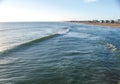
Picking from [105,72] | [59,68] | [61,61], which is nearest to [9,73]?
[59,68]

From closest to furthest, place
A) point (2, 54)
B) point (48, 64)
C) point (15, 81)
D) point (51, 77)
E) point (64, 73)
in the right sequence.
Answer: point (15, 81) < point (51, 77) < point (64, 73) < point (48, 64) < point (2, 54)

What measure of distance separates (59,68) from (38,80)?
215cm

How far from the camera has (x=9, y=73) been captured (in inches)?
385

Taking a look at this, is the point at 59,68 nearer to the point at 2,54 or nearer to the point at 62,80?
the point at 62,80

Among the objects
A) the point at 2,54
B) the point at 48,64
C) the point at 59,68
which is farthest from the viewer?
the point at 2,54

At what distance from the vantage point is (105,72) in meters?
10.1

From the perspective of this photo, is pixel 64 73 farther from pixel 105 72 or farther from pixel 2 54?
pixel 2 54

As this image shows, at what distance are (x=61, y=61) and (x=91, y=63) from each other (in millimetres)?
1815

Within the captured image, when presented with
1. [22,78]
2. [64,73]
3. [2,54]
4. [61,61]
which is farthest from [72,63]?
[2,54]

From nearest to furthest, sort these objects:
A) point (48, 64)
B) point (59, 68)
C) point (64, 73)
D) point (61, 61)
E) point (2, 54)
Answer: point (64, 73) → point (59, 68) → point (48, 64) → point (61, 61) → point (2, 54)

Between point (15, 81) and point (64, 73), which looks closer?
point (15, 81)

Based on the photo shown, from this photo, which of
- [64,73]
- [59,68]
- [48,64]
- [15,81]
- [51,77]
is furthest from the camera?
[48,64]

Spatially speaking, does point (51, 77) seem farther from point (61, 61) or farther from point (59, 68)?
point (61, 61)

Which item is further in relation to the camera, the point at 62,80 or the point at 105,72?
the point at 105,72
